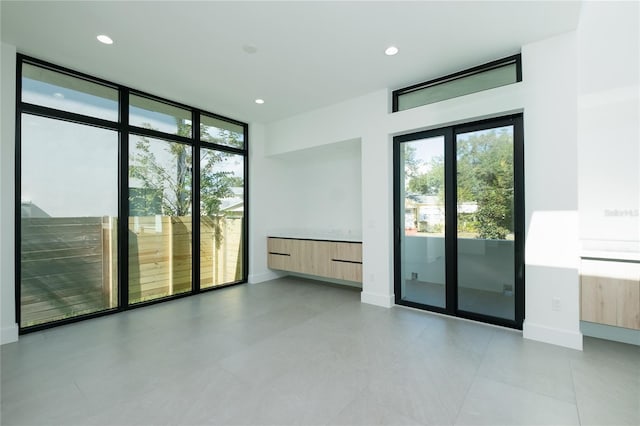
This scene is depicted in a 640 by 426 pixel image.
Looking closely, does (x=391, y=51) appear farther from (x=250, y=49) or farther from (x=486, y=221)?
(x=486, y=221)

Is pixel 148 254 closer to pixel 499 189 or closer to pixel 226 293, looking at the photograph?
pixel 226 293

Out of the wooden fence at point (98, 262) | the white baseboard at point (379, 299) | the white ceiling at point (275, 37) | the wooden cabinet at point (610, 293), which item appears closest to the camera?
the white ceiling at point (275, 37)

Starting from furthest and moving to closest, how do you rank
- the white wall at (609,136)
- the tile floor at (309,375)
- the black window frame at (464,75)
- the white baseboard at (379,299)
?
the white baseboard at (379,299) < the black window frame at (464,75) < the white wall at (609,136) < the tile floor at (309,375)

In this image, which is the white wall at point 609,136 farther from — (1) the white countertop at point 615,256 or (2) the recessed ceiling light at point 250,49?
(2) the recessed ceiling light at point 250,49

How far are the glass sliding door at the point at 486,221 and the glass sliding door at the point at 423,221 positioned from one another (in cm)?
24

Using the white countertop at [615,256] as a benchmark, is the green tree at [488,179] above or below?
above

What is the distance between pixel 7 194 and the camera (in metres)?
3.03

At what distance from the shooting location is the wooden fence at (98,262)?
331cm

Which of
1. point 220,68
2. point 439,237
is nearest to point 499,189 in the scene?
Answer: point 439,237

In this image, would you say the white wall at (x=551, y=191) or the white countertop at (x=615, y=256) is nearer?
the white countertop at (x=615, y=256)

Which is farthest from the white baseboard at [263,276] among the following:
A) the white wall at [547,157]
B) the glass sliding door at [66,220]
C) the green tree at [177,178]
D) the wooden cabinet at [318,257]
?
the white wall at [547,157]

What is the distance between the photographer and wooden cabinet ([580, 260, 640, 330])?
105 inches

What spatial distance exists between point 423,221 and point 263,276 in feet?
11.0

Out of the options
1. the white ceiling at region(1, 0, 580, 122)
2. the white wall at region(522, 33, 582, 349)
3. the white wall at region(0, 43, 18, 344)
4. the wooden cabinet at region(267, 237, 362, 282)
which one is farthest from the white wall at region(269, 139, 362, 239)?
the white wall at region(0, 43, 18, 344)
